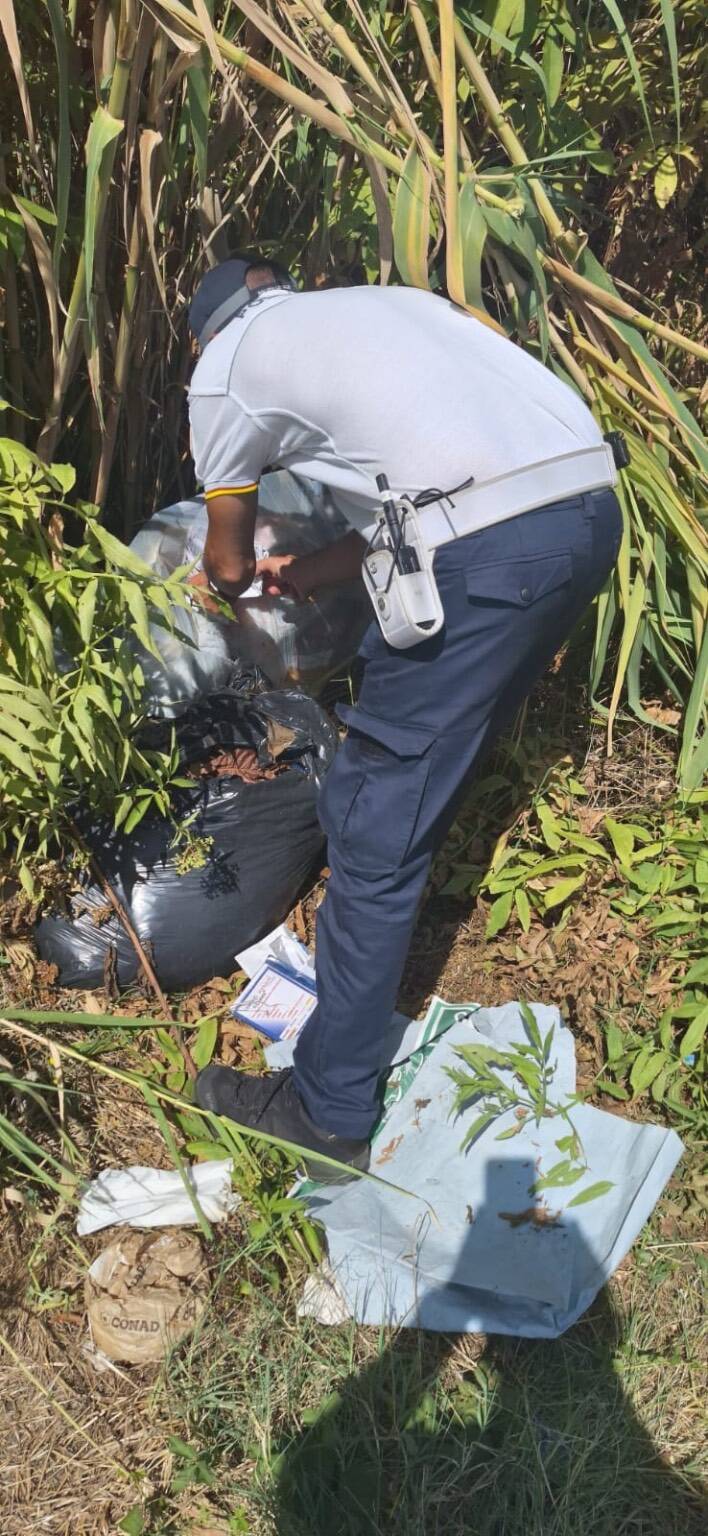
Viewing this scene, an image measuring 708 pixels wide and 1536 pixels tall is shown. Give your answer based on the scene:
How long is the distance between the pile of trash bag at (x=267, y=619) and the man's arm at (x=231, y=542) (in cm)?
17

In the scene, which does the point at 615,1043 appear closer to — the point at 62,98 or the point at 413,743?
the point at 413,743

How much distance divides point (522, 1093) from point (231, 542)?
1.19 metres

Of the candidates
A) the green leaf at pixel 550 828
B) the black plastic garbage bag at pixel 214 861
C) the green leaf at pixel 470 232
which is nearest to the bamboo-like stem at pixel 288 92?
the green leaf at pixel 470 232

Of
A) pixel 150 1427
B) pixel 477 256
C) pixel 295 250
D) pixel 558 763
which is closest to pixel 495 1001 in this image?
pixel 558 763

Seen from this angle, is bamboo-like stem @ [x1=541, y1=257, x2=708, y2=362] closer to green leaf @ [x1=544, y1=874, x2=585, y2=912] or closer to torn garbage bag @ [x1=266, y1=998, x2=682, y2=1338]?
green leaf @ [x1=544, y1=874, x2=585, y2=912]

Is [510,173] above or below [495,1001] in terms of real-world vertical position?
above

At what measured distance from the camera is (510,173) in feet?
6.47

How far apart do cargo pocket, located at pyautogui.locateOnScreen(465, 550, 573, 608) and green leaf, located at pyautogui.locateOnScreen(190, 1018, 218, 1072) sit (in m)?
1.05

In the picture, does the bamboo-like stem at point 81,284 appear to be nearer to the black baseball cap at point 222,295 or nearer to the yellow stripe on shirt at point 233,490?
the black baseball cap at point 222,295

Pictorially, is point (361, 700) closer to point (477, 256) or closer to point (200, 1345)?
point (477, 256)

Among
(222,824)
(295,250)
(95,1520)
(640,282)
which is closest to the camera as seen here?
(95,1520)

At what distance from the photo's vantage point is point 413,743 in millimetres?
1713

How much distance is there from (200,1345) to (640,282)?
3140 millimetres

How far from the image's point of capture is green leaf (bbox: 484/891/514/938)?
7.57 ft
